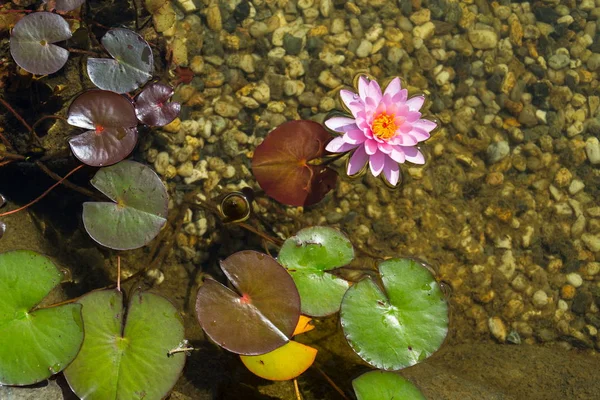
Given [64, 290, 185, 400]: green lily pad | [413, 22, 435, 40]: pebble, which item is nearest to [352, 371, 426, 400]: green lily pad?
[64, 290, 185, 400]: green lily pad

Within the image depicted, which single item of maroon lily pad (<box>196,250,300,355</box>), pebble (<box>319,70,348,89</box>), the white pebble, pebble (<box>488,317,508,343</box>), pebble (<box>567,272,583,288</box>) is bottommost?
pebble (<box>488,317,508,343</box>)

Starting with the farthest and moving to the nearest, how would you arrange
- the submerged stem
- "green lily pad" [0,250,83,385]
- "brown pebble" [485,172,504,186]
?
1. "brown pebble" [485,172,504,186]
2. the submerged stem
3. "green lily pad" [0,250,83,385]

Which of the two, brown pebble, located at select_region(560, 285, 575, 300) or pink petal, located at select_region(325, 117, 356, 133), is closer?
pink petal, located at select_region(325, 117, 356, 133)

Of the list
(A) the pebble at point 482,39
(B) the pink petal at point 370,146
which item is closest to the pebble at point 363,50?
(A) the pebble at point 482,39

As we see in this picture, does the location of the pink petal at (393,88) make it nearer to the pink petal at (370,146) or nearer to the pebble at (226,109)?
the pink petal at (370,146)

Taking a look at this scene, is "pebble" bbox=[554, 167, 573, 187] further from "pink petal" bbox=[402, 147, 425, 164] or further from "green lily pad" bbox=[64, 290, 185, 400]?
"green lily pad" bbox=[64, 290, 185, 400]

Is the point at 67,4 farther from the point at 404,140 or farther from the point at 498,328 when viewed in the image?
the point at 498,328
